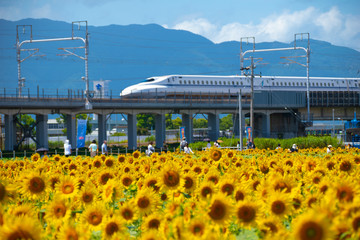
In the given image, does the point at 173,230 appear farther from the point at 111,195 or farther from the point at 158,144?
the point at 158,144

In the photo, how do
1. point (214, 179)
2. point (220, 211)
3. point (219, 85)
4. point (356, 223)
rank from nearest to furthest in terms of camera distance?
point (356, 223) < point (220, 211) < point (214, 179) < point (219, 85)

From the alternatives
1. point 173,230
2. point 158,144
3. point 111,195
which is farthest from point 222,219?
point 158,144

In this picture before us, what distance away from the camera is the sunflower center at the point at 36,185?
8.57 m

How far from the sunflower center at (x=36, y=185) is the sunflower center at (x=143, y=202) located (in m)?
2.03

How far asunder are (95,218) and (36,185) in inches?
96.1

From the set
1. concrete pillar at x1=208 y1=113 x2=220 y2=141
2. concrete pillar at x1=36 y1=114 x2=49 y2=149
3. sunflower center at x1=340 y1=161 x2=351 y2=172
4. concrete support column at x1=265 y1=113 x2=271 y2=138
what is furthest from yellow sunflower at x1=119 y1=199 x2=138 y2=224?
concrete support column at x1=265 y1=113 x2=271 y2=138

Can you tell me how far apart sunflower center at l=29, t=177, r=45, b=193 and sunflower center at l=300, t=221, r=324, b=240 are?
5.00 meters

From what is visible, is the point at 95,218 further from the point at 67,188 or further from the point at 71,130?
the point at 71,130

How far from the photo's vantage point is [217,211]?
6152 millimetres

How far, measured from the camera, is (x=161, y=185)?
8312 millimetres

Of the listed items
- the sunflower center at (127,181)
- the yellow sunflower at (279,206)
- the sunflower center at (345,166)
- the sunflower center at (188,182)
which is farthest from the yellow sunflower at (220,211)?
the sunflower center at (345,166)

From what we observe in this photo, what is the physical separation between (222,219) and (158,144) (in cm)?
6938

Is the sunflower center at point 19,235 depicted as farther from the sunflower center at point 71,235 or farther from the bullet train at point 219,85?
the bullet train at point 219,85

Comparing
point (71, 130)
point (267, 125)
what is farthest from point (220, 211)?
point (267, 125)
